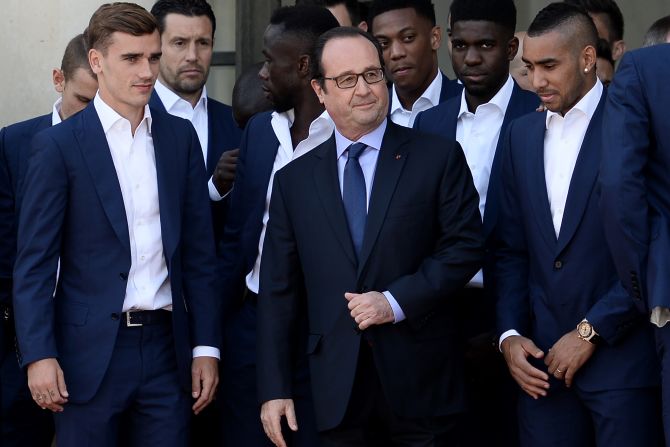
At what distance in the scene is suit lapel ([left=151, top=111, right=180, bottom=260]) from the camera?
5098 millimetres

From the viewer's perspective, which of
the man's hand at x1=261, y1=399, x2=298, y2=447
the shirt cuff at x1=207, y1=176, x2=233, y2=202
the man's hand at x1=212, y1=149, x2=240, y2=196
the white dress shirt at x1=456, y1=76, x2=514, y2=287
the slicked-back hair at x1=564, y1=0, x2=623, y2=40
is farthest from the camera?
the slicked-back hair at x1=564, y1=0, x2=623, y2=40

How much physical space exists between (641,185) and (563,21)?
35.0 inches

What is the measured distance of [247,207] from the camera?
575 cm

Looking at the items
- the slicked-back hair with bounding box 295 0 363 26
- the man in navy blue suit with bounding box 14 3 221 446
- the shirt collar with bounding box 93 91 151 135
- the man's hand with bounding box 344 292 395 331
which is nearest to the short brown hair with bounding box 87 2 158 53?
the man in navy blue suit with bounding box 14 3 221 446

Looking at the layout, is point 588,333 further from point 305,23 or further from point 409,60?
point 409,60

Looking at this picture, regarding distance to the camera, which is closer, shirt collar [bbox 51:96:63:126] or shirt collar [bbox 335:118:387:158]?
shirt collar [bbox 335:118:387:158]

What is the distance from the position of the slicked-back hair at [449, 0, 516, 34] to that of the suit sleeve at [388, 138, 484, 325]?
122 cm

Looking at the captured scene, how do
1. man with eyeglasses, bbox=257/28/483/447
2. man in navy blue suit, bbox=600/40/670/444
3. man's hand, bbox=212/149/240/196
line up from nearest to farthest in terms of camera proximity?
man in navy blue suit, bbox=600/40/670/444 → man with eyeglasses, bbox=257/28/483/447 → man's hand, bbox=212/149/240/196

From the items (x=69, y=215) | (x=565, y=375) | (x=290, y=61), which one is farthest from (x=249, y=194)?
(x=565, y=375)

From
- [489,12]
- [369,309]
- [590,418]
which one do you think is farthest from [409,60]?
[590,418]

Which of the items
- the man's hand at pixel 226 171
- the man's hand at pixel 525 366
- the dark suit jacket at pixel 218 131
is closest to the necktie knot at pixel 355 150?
the man's hand at pixel 525 366

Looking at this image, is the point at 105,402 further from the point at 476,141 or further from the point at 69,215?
the point at 476,141

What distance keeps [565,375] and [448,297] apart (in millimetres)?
516

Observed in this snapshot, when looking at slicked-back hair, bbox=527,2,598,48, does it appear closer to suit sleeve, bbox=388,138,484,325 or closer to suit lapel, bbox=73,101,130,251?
suit sleeve, bbox=388,138,484,325
